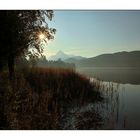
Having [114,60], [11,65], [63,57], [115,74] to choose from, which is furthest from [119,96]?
[11,65]

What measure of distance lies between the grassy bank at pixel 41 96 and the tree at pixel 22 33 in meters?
0.14

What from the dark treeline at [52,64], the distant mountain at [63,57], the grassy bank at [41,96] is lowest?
the grassy bank at [41,96]

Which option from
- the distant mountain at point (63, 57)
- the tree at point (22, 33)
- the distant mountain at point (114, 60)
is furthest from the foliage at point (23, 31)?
the distant mountain at point (114, 60)

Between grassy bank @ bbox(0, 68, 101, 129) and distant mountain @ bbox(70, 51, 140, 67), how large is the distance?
5.0 inches

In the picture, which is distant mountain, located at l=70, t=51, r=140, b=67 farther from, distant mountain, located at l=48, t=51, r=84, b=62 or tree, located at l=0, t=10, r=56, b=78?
tree, located at l=0, t=10, r=56, b=78

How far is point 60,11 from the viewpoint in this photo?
165 inches

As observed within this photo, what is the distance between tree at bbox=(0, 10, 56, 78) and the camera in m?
4.18

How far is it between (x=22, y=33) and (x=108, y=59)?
0.76 metres

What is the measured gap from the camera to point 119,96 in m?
4.21

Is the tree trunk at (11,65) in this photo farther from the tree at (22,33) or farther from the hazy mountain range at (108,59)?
the hazy mountain range at (108,59)

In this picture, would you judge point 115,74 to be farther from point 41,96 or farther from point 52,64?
point 41,96

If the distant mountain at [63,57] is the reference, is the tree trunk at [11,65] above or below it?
below

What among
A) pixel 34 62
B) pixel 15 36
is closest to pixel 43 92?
pixel 34 62

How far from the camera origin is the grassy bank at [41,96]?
13.7ft
